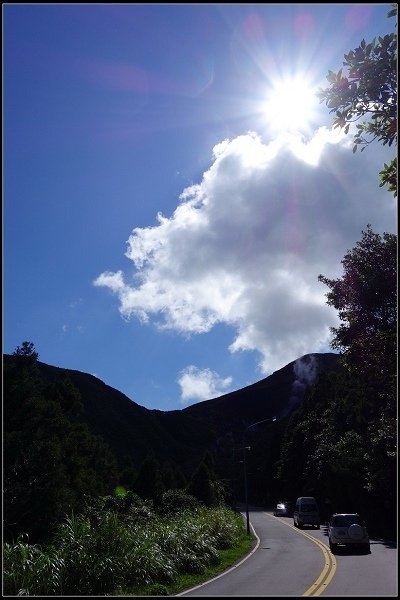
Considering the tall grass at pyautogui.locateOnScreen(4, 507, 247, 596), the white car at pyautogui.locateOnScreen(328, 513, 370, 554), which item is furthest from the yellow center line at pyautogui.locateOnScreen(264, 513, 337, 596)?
the tall grass at pyautogui.locateOnScreen(4, 507, 247, 596)

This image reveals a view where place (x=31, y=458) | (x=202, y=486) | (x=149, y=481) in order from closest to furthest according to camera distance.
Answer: (x=31, y=458), (x=149, y=481), (x=202, y=486)

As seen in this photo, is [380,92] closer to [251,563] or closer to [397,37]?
[397,37]

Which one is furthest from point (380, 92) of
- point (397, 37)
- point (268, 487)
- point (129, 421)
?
point (129, 421)

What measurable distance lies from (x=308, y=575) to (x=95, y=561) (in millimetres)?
5926

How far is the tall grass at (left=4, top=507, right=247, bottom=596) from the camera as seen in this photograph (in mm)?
12781

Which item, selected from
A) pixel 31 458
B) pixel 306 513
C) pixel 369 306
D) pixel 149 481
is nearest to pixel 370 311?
pixel 369 306

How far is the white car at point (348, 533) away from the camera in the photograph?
23.8 metres

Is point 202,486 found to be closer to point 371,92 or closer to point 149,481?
point 149,481

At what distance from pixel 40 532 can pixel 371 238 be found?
17918 mm

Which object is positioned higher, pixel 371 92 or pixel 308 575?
pixel 371 92

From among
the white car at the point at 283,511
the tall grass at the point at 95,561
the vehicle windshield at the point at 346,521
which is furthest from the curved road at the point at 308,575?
the white car at the point at 283,511

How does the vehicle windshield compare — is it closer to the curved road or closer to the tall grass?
the curved road

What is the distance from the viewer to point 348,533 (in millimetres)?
23906

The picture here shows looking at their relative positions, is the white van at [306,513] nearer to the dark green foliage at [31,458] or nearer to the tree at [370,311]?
the dark green foliage at [31,458]
